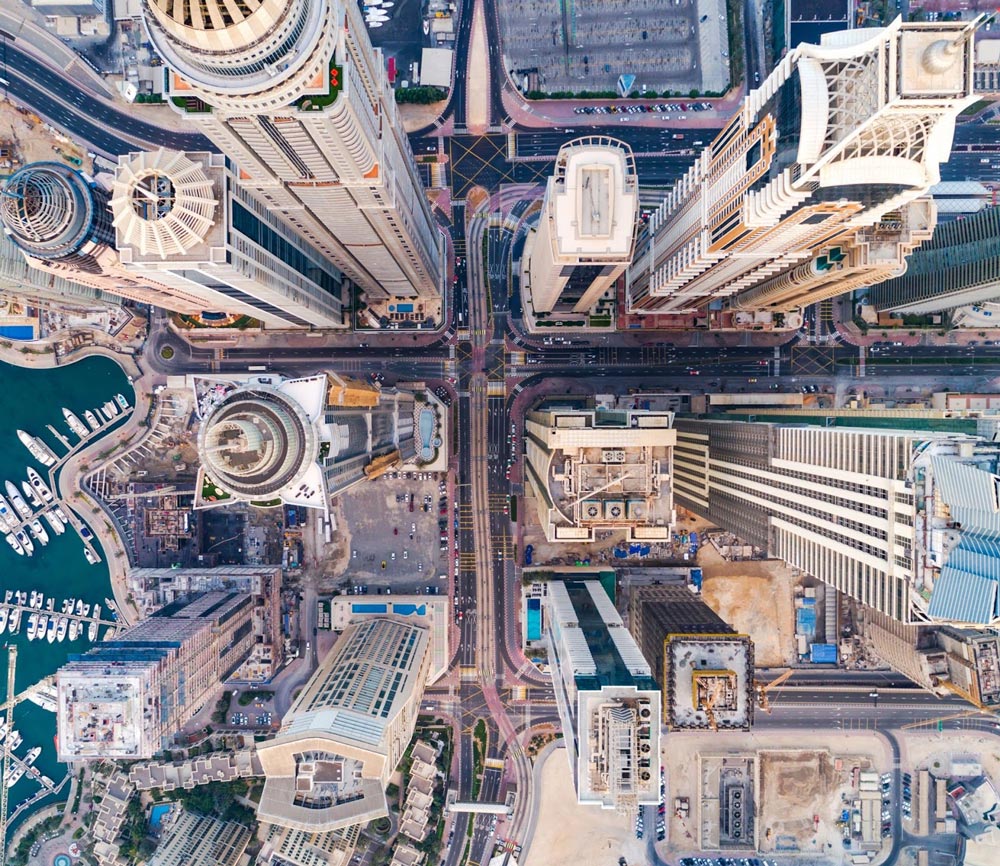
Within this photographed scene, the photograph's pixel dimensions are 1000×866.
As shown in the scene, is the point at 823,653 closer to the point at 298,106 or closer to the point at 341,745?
the point at 341,745

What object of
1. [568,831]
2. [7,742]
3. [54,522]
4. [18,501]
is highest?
[18,501]

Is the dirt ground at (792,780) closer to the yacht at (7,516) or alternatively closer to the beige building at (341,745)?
the beige building at (341,745)

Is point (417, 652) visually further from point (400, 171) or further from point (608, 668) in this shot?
point (400, 171)

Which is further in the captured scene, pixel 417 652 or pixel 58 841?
pixel 58 841

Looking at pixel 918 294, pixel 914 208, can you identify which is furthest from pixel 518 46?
pixel 918 294

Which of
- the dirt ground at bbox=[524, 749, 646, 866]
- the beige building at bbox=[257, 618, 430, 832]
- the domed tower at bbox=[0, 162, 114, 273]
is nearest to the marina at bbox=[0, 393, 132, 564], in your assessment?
the domed tower at bbox=[0, 162, 114, 273]

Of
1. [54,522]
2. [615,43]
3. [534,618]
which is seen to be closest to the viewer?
[534,618]

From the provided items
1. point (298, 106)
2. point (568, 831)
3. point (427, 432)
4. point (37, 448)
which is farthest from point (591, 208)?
point (568, 831)
